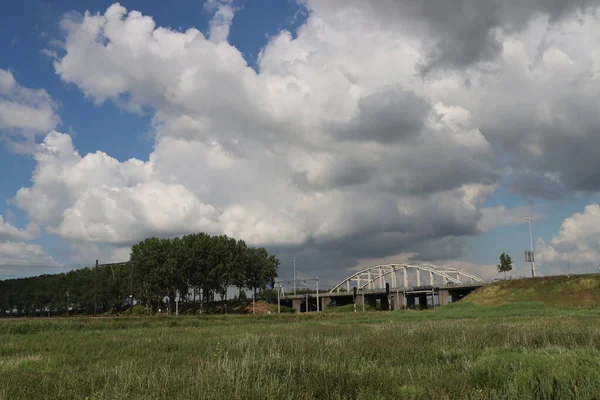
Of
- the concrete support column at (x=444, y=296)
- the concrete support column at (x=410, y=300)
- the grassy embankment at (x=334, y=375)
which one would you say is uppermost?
the grassy embankment at (x=334, y=375)

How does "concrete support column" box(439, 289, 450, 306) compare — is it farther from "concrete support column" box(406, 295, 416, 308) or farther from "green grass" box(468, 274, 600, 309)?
"concrete support column" box(406, 295, 416, 308)

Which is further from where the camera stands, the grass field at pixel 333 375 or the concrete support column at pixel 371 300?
the concrete support column at pixel 371 300

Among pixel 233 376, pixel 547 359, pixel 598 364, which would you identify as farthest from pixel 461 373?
pixel 233 376

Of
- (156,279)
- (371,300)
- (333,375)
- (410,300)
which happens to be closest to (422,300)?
(410,300)

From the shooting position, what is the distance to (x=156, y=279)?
354ft

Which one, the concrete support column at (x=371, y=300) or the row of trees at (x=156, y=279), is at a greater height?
the row of trees at (x=156, y=279)

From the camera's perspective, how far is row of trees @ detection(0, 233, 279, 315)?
363 feet

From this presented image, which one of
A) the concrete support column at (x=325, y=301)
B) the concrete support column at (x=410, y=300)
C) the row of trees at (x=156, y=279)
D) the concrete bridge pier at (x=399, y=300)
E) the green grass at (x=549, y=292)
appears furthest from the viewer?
the concrete support column at (x=325, y=301)

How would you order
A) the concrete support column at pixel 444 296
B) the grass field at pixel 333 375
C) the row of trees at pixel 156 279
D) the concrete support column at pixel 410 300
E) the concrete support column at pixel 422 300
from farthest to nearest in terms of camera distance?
the concrete support column at pixel 410 300 < the concrete support column at pixel 422 300 < the concrete support column at pixel 444 296 < the row of trees at pixel 156 279 < the grass field at pixel 333 375

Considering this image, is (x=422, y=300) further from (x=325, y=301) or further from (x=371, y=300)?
(x=325, y=301)

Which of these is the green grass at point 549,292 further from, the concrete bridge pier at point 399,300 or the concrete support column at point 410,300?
the concrete support column at point 410,300

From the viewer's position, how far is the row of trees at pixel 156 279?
111 metres

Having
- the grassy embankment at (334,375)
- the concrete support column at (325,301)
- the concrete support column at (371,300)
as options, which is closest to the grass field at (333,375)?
the grassy embankment at (334,375)

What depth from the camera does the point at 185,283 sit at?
4552 inches
